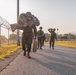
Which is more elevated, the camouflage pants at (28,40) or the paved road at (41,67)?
the camouflage pants at (28,40)

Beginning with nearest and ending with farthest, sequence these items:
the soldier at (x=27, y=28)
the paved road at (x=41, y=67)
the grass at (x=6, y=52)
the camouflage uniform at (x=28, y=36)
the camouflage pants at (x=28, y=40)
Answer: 1. the paved road at (x=41, y=67)
2. the soldier at (x=27, y=28)
3. the camouflage uniform at (x=28, y=36)
4. the camouflage pants at (x=28, y=40)
5. the grass at (x=6, y=52)

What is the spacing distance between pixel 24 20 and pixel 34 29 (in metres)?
1.00

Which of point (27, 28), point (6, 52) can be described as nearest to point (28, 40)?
point (27, 28)

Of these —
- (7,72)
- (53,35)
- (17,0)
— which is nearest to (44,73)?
(7,72)

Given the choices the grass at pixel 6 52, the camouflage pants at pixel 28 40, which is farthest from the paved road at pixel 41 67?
the grass at pixel 6 52

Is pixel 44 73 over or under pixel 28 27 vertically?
under

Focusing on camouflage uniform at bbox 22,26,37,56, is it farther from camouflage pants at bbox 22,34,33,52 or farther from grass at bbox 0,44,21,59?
grass at bbox 0,44,21,59

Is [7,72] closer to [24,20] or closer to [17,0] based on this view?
[24,20]

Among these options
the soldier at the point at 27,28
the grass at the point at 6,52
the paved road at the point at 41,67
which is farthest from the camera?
the grass at the point at 6,52

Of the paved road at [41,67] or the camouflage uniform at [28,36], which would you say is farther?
the camouflage uniform at [28,36]

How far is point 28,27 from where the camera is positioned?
16047 mm

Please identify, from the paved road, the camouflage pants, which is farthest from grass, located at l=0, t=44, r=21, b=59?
the paved road

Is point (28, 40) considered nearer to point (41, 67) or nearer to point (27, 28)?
point (27, 28)

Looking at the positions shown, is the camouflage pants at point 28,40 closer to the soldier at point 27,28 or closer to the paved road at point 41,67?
the soldier at point 27,28
